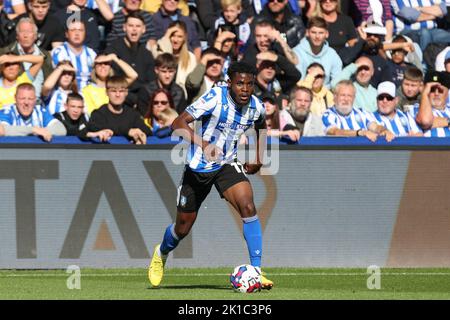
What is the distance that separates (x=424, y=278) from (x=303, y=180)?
2015mm

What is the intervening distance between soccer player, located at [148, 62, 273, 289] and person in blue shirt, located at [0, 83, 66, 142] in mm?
3234

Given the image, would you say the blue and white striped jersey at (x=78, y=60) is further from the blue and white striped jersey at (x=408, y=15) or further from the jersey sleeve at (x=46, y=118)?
the blue and white striped jersey at (x=408, y=15)

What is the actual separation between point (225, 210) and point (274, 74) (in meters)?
2.22

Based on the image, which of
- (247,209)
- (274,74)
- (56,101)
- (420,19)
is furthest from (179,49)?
(247,209)

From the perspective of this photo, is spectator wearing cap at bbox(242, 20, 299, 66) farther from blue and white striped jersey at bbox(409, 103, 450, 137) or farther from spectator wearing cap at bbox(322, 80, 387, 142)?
blue and white striped jersey at bbox(409, 103, 450, 137)

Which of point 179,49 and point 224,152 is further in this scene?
point 179,49

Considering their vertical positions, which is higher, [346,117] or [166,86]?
[166,86]

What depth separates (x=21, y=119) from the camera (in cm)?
1435

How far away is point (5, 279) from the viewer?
12.7 meters

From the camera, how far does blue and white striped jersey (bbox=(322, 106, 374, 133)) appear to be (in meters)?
15.0

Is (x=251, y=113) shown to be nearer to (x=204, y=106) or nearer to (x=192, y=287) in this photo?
(x=204, y=106)

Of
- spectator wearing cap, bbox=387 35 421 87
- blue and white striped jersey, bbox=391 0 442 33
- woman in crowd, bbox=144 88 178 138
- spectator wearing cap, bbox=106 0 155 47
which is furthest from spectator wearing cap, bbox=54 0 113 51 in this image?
blue and white striped jersey, bbox=391 0 442 33
